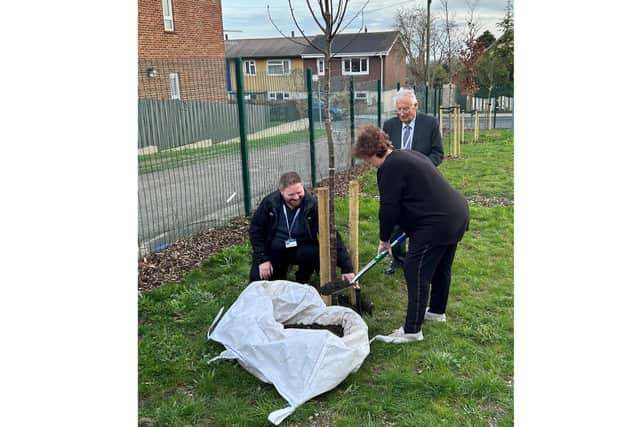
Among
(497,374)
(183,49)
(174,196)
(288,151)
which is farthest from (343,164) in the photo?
(183,49)

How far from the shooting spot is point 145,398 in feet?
9.58

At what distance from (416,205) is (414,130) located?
1.63 meters

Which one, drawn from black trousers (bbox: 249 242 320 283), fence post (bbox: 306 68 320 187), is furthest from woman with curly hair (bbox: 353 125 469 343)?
fence post (bbox: 306 68 320 187)

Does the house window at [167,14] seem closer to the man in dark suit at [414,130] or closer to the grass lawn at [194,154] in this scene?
the grass lawn at [194,154]

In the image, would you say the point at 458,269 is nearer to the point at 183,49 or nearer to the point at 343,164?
the point at 343,164

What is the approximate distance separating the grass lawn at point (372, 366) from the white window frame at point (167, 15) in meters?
14.9

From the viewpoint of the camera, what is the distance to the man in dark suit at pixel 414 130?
176 inches

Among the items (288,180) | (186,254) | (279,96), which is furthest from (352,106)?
(288,180)

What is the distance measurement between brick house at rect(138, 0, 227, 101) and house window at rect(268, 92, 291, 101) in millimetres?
1251

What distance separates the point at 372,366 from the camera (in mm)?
3180

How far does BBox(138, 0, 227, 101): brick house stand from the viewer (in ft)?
17.3

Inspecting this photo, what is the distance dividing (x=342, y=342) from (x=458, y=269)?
7.50 ft

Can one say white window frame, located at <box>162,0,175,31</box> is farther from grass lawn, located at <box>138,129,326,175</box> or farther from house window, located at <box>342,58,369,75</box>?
house window, located at <box>342,58,369,75</box>

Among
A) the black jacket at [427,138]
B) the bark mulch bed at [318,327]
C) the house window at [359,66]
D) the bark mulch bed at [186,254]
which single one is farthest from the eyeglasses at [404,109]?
the house window at [359,66]
